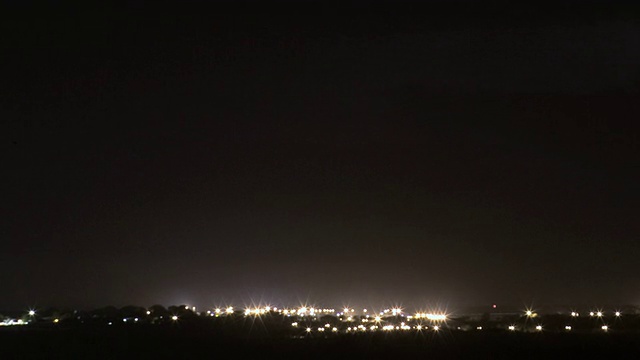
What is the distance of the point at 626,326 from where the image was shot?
96.8 metres

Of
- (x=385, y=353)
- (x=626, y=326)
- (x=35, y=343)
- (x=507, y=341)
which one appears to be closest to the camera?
(x=385, y=353)

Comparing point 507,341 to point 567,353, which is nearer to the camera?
point 567,353

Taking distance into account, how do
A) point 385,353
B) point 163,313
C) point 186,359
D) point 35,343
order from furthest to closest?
point 163,313 → point 35,343 → point 385,353 → point 186,359

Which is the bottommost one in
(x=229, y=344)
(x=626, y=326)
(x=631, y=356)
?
(x=631, y=356)

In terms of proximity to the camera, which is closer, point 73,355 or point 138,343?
point 73,355

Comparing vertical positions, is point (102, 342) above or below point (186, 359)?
above

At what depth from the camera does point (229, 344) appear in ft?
191

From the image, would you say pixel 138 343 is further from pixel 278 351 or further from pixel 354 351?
pixel 354 351

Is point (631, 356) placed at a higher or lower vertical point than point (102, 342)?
lower

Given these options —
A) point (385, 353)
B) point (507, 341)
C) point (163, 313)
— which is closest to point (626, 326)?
point (507, 341)

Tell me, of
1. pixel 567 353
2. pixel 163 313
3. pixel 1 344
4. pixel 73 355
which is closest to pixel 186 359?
pixel 73 355

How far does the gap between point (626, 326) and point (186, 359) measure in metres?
70.1

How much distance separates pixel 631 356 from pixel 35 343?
133ft

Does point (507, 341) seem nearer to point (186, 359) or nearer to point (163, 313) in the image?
point (186, 359)
